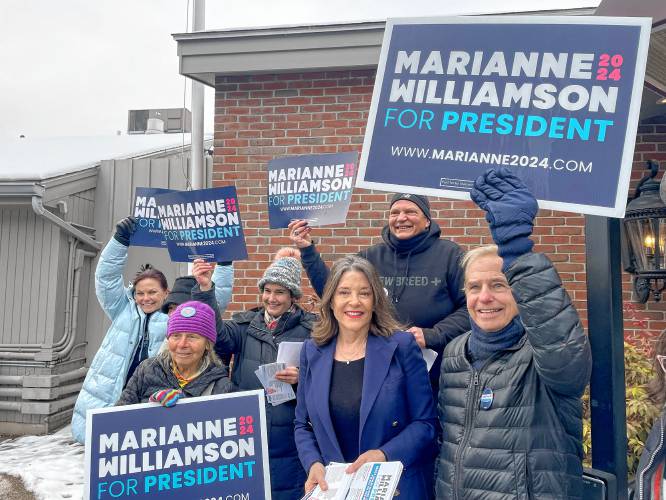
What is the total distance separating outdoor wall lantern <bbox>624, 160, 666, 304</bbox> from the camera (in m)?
2.11

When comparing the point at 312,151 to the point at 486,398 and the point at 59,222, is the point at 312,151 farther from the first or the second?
the point at 486,398

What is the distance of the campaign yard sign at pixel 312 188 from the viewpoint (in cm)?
340

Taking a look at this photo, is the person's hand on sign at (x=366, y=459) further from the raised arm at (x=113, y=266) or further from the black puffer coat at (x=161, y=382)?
the raised arm at (x=113, y=266)

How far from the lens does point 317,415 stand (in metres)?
2.31

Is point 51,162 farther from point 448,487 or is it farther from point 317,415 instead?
point 448,487

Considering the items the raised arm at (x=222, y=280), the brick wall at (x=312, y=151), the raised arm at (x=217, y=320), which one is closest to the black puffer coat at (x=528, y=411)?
the raised arm at (x=217, y=320)

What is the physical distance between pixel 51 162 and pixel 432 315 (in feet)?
23.4

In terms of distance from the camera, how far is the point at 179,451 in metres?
2.57

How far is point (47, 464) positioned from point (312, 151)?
13.3ft

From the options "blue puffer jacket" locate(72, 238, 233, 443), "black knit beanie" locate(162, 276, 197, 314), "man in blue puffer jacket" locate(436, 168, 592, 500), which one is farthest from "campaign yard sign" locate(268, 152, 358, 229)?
"man in blue puffer jacket" locate(436, 168, 592, 500)

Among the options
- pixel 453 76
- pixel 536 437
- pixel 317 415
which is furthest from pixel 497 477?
pixel 453 76

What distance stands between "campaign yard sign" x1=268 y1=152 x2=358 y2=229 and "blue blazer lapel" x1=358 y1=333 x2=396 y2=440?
115 cm

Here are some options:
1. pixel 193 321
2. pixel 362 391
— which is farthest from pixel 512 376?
pixel 193 321

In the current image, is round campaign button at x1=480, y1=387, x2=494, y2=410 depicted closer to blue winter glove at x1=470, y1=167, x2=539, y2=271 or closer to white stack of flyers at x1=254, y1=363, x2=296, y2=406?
blue winter glove at x1=470, y1=167, x2=539, y2=271
